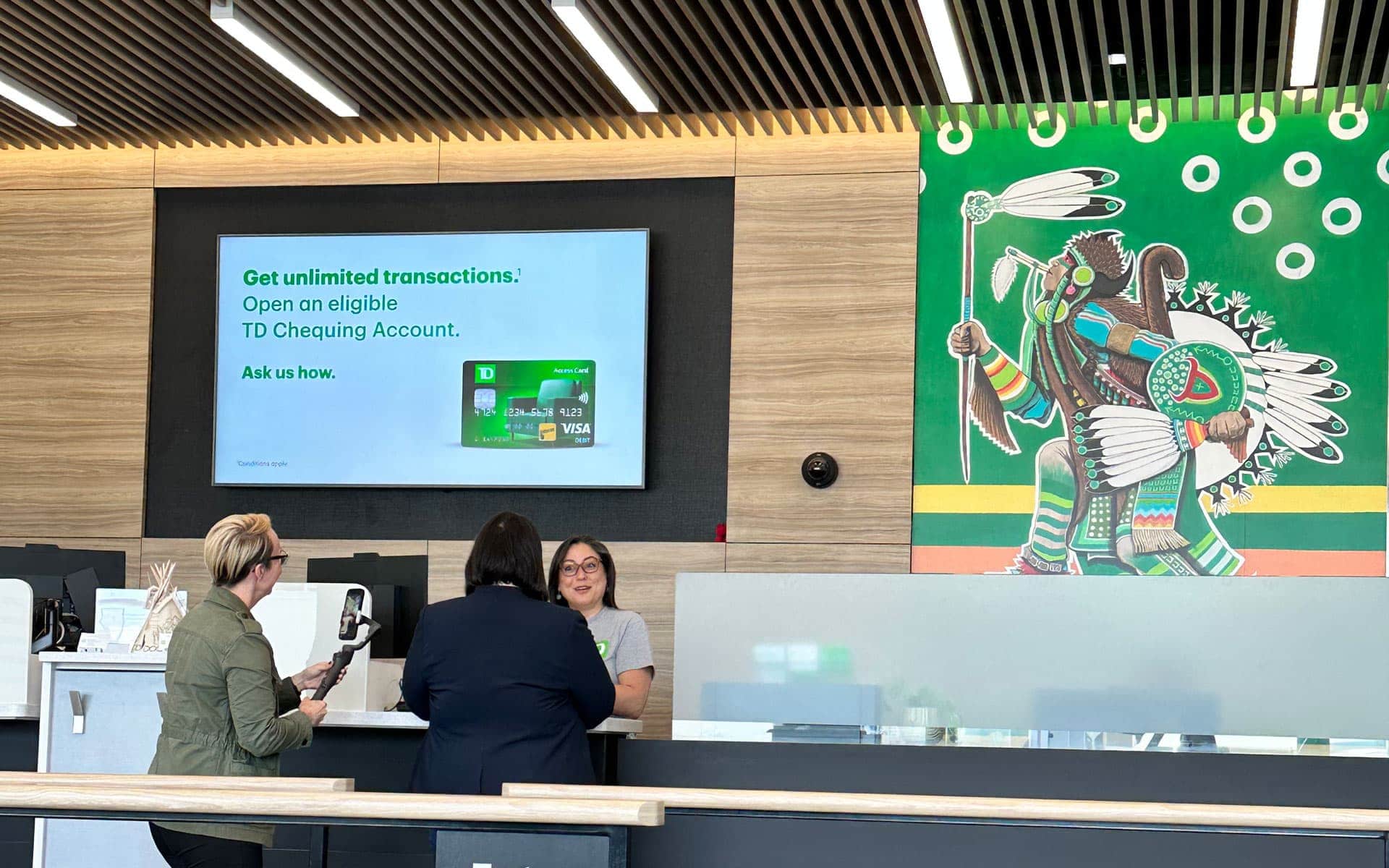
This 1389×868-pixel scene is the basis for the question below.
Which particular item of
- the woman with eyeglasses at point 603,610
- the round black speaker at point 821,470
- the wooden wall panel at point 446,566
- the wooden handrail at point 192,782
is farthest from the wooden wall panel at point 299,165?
the wooden handrail at point 192,782

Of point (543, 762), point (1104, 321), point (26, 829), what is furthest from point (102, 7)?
point (1104, 321)

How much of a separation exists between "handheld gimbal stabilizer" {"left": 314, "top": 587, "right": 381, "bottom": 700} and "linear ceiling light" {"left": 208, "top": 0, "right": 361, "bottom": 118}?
2.33 metres

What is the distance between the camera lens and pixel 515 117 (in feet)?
22.4

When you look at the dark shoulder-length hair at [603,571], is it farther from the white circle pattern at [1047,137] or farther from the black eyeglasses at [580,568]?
the white circle pattern at [1047,137]

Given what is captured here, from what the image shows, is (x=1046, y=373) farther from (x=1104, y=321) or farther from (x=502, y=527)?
(x=502, y=527)

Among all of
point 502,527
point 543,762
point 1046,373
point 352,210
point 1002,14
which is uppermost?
point 1002,14

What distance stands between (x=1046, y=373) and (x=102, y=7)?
3.98 meters

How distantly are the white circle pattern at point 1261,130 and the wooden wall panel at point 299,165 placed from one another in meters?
3.53

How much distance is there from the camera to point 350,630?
432 cm

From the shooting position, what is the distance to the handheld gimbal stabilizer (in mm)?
3995

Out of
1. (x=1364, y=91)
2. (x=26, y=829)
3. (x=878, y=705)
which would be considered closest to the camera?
(x=878, y=705)

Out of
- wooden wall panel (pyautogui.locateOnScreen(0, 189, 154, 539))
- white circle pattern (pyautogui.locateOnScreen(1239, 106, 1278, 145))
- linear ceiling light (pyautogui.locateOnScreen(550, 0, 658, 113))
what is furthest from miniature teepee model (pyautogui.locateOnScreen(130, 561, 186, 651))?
white circle pattern (pyautogui.locateOnScreen(1239, 106, 1278, 145))

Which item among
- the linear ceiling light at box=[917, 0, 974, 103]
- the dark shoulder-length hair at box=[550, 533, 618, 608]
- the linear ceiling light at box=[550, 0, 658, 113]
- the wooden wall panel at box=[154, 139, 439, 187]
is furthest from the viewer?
the wooden wall panel at box=[154, 139, 439, 187]

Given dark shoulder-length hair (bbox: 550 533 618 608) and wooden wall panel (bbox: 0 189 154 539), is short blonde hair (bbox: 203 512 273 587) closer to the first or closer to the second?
dark shoulder-length hair (bbox: 550 533 618 608)
